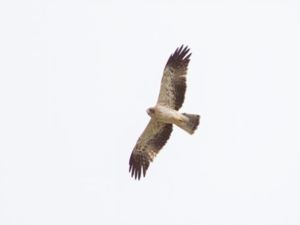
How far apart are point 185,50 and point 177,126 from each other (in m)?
1.83

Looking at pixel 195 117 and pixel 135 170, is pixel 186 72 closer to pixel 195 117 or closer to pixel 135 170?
pixel 195 117

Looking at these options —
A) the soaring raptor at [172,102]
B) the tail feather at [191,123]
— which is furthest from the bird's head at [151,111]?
the tail feather at [191,123]

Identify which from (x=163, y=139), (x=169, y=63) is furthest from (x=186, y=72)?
(x=163, y=139)

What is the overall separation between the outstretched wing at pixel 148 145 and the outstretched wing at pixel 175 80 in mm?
687

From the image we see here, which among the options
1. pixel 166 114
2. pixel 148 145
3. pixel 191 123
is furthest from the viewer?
pixel 148 145

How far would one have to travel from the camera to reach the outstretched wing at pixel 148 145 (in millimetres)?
17953

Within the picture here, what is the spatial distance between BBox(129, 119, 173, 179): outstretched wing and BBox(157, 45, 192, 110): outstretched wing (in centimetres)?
69

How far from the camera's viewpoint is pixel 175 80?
17.5 meters

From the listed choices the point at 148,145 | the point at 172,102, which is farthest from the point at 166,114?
the point at 148,145

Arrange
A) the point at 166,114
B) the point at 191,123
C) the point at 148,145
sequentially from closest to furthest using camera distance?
the point at 166,114 < the point at 191,123 < the point at 148,145

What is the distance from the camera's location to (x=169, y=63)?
17.6m

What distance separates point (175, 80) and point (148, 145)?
186cm

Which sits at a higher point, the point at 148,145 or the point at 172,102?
the point at 172,102

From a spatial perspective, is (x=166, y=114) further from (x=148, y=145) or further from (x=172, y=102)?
(x=148, y=145)
